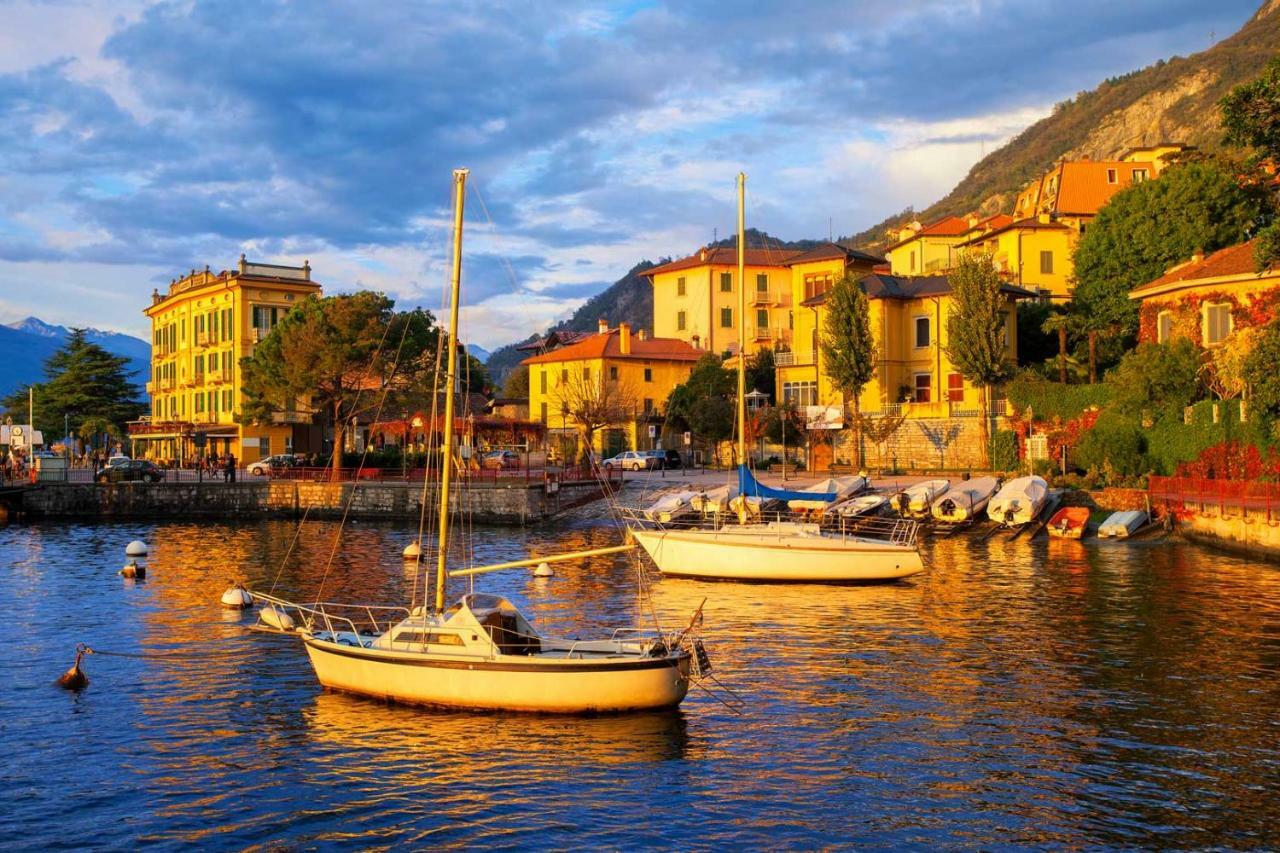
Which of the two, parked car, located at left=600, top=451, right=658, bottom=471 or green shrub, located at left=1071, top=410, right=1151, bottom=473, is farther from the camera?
parked car, located at left=600, top=451, right=658, bottom=471

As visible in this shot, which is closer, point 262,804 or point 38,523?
point 262,804

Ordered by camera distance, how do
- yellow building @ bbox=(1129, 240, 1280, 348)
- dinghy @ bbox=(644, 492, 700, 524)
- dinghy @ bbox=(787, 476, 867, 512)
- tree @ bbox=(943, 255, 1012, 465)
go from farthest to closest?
tree @ bbox=(943, 255, 1012, 465)
yellow building @ bbox=(1129, 240, 1280, 348)
dinghy @ bbox=(644, 492, 700, 524)
dinghy @ bbox=(787, 476, 867, 512)

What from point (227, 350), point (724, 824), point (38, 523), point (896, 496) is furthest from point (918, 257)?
point (724, 824)

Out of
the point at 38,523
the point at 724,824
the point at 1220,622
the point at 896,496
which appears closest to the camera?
the point at 724,824

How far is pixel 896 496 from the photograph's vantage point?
51.6 m

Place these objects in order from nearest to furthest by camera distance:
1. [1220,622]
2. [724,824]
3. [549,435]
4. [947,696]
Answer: [724,824] < [947,696] < [1220,622] < [549,435]

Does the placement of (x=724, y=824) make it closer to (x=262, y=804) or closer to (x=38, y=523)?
(x=262, y=804)

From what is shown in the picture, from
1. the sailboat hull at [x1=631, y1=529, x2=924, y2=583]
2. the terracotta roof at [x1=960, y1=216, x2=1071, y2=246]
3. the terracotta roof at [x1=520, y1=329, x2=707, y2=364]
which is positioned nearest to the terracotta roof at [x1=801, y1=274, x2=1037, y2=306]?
the terracotta roof at [x1=960, y1=216, x2=1071, y2=246]

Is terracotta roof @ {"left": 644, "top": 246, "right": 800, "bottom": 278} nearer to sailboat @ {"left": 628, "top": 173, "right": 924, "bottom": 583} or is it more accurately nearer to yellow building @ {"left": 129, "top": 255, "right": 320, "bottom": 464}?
yellow building @ {"left": 129, "top": 255, "right": 320, "bottom": 464}

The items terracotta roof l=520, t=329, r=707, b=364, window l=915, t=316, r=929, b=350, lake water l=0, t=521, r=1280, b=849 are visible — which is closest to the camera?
lake water l=0, t=521, r=1280, b=849

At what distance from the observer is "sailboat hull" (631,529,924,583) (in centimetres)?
3583

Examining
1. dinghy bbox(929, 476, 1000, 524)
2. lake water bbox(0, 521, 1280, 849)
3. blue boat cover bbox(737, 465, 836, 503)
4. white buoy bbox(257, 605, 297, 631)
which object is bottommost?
lake water bbox(0, 521, 1280, 849)

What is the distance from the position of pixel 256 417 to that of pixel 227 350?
974 inches

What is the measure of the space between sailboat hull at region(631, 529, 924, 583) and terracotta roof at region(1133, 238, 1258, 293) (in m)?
28.1
